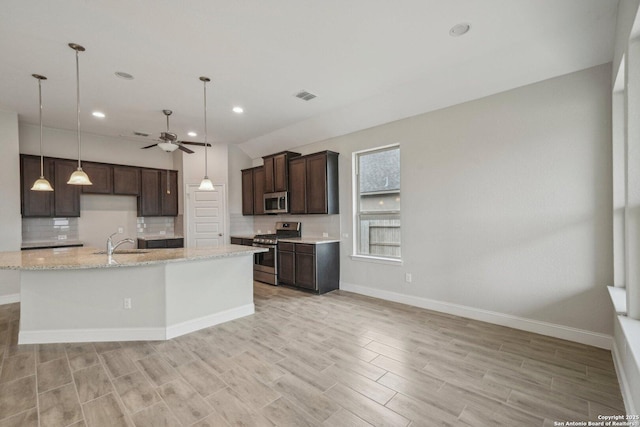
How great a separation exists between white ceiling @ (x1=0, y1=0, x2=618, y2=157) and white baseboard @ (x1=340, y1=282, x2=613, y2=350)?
2.72 meters

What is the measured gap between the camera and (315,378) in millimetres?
2373

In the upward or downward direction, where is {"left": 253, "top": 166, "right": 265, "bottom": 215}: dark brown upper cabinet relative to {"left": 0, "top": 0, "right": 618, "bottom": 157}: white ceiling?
downward

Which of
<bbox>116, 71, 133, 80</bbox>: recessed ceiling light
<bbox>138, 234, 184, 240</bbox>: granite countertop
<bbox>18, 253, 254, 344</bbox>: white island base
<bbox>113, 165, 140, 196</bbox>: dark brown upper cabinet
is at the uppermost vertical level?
<bbox>116, 71, 133, 80</bbox>: recessed ceiling light

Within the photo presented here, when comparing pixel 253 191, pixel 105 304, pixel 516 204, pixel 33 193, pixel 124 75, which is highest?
pixel 124 75

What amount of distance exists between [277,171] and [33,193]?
4.27 m

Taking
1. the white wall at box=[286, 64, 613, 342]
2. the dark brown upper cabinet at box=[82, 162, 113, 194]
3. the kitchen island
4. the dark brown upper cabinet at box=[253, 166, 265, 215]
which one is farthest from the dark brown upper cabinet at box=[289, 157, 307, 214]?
the dark brown upper cabinet at box=[82, 162, 113, 194]

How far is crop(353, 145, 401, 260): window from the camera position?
459 cm

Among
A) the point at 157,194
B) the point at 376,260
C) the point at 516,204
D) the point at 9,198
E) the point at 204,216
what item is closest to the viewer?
the point at 516,204

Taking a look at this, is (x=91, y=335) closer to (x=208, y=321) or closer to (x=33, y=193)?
(x=208, y=321)

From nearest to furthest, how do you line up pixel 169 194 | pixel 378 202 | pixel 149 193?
pixel 378 202 < pixel 149 193 < pixel 169 194

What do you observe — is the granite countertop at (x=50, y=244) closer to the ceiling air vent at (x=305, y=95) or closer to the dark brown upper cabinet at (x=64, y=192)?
the dark brown upper cabinet at (x=64, y=192)

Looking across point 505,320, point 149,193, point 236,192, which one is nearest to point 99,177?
point 149,193

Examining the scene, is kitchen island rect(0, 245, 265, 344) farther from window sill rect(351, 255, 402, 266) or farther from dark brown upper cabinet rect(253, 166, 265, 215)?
dark brown upper cabinet rect(253, 166, 265, 215)

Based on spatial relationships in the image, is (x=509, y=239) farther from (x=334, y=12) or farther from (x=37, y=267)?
(x=37, y=267)
